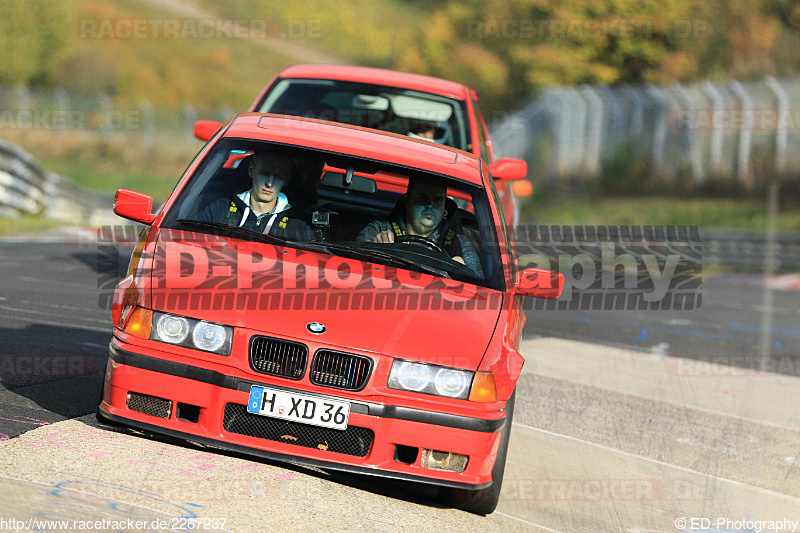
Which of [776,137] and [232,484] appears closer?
[232,484]

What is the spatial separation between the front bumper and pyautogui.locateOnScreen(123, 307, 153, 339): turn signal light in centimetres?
9

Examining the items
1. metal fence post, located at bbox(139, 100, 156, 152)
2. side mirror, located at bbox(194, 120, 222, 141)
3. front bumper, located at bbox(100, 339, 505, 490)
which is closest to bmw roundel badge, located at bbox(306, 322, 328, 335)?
front bumper, located at bbox(100, 339, 505, 490)

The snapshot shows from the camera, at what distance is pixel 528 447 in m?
7.03

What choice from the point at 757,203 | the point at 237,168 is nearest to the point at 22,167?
the point at 237,168

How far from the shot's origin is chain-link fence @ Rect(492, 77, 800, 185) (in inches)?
963

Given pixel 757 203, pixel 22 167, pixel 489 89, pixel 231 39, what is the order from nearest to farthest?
pixel 22 167
pixel 757 203
pixel 489 89
pixel 231 39

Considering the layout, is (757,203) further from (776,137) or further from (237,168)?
(237,168)

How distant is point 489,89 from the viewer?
48.9m

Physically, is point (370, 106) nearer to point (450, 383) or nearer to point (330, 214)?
point (330, 214)

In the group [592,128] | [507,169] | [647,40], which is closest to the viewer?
[507,169]

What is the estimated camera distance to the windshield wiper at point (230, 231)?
5871 mm

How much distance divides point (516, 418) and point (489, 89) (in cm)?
4217

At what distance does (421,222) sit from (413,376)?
4.85 feet

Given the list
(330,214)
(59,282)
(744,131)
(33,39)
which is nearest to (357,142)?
(330,214)
